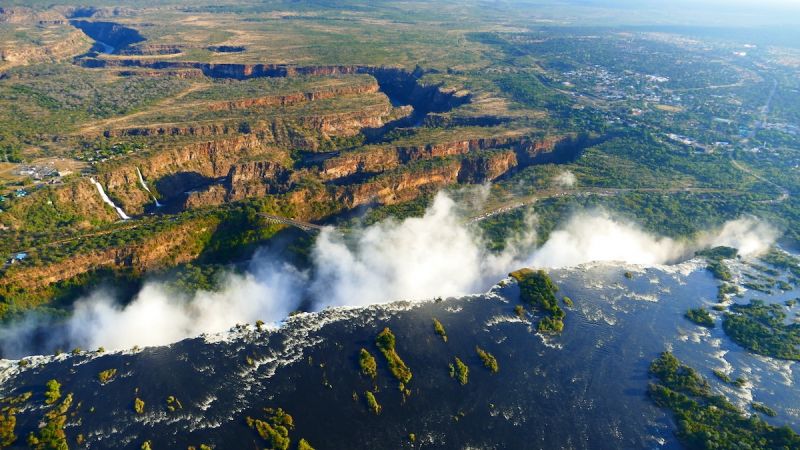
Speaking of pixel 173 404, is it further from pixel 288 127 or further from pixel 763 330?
pixel 288 127

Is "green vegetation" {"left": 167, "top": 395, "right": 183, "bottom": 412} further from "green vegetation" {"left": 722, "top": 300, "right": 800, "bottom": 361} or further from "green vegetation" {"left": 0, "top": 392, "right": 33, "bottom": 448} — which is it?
"green vegetation" {"left": 722, "top": 300, "right": 800, "bottom": 361}

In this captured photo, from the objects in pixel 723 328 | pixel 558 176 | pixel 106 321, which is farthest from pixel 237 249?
pixel 723 328

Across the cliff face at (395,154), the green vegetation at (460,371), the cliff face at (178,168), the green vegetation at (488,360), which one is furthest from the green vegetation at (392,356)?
the cliff face at (178,168)

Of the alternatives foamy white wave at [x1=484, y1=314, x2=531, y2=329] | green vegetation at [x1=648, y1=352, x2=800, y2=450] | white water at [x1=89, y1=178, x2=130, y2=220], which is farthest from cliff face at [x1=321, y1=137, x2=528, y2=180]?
green vegetation at [x1=648, y1=352, x2=800, y2=450]

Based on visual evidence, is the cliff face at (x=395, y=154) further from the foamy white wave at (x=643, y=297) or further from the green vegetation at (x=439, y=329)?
the foamy white wave at (x=643, y=297)

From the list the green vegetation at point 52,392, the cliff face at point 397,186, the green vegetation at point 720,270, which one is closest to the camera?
the green vegetation at point 52,392

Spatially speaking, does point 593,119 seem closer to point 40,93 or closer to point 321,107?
point 321,107
